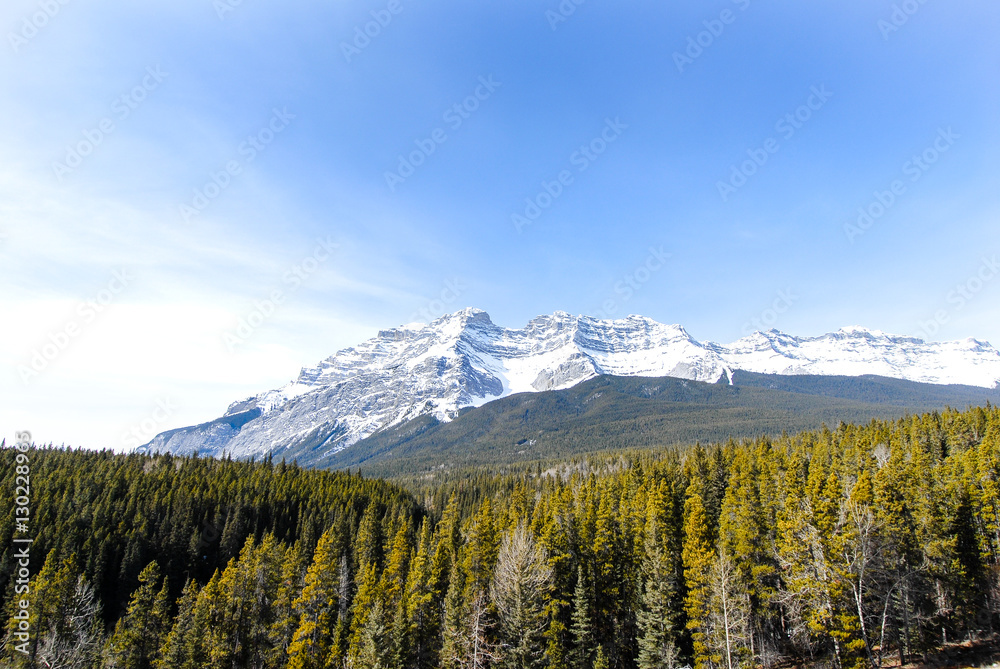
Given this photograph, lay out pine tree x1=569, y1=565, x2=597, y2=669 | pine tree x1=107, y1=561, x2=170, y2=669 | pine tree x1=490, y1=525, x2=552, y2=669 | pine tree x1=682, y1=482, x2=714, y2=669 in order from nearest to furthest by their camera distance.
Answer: pine tree x1=682, y1=482, x2=714, y2=669 → pine tree x1=490, y1=525, x2=552, y2=669 → pine tree x1=569, y1=565, x2=597, y2=669 → pine tree x1=107, y1=561, x2=170, y2=669

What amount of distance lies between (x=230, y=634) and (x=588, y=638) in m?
41.3

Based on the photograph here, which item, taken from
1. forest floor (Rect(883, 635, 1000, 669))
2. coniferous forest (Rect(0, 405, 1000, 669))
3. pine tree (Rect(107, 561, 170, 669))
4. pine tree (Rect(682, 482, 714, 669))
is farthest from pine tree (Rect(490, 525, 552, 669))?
pine tree (Rect(107, 561, 170, 669))

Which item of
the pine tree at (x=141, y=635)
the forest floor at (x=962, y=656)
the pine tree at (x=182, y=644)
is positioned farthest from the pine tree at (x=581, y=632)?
the pine tree at (x=141, y=635)

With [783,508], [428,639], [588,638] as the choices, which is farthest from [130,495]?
[783,508]

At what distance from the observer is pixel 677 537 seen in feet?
176

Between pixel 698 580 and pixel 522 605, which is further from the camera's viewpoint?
pixel 698 580

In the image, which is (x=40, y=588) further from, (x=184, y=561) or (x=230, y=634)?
(x=184, y=561)

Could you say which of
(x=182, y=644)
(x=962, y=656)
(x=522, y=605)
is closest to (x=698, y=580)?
(x=522, y=605)

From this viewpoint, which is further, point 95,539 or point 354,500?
point 354,500

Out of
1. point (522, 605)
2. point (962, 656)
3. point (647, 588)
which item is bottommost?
point (962, 656)

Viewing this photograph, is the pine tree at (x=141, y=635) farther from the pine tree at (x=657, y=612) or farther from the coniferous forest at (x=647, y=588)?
the pine tree at (x=657, y=612)

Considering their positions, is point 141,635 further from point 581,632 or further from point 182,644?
point 581,632

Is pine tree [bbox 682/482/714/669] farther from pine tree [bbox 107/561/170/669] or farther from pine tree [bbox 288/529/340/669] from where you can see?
pine tree [bbox 107/561/170/669]

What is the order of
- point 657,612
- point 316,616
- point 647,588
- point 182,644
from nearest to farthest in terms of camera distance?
1. point 657,612
2. point 647,588
3. point 316,616
4. point 182,644
